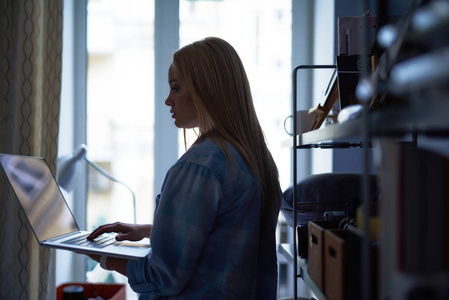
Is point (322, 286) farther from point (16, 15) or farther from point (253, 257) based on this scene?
point (16, 15)

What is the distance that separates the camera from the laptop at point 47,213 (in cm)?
113

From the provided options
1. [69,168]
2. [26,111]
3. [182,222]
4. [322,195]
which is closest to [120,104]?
[26,111]

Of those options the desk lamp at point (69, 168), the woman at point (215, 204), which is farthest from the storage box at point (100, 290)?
the woman at point (215, 204)

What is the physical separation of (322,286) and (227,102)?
51 centimetres

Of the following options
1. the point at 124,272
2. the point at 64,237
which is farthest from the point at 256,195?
the point at 64,237

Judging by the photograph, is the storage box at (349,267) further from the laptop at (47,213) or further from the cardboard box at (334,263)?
the laptop at (47,213)

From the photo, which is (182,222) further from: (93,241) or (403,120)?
(403,120)

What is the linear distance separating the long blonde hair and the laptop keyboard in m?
0.46

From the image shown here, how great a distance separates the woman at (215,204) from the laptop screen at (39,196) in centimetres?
32

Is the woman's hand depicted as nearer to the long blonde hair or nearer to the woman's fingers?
the woman's fingers

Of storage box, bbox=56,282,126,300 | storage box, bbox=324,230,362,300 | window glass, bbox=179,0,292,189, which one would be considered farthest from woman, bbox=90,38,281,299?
window glass, bbox=179,0,292,189

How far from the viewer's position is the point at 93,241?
4.07 feet

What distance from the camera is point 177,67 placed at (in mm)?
1106

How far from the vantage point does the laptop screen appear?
126 cm
